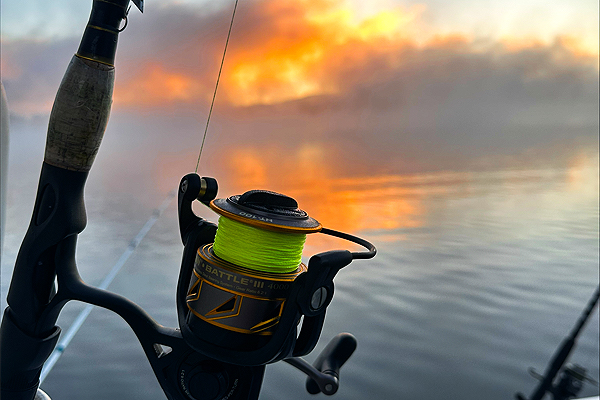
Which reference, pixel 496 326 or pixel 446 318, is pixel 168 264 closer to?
pixel 446 318

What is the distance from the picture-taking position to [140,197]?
522 centimetres

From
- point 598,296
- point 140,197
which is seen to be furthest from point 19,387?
point 140,197

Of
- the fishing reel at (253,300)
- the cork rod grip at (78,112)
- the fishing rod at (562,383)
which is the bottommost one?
the fishing rod at (562,383)

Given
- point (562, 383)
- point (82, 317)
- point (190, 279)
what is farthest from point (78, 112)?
point (82, 317)

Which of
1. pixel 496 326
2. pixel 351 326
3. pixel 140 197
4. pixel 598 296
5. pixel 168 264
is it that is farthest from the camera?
pixel 140 197

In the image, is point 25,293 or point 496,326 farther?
point 496,326

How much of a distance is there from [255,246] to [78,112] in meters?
0.33

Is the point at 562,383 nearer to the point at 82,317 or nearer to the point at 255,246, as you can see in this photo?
the point at 255,246

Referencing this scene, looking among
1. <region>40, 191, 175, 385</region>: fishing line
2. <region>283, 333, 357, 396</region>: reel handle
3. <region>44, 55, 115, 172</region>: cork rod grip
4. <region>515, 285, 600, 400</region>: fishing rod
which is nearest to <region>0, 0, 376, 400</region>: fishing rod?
<region>44, 55, 115, 172</region>: cork rod grip

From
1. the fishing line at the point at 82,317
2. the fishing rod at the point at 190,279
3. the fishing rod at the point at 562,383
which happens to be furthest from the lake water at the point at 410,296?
the fishing rod at the point at 562,383

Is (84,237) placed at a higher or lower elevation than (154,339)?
lower

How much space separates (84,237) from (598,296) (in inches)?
133

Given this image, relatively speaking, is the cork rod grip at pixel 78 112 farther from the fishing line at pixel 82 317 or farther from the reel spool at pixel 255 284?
the fishing line at pixel 82 317

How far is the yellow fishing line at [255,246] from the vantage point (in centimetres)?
77
